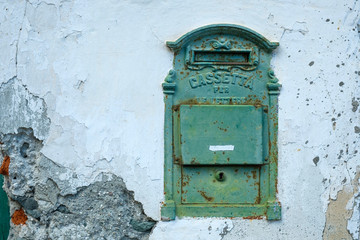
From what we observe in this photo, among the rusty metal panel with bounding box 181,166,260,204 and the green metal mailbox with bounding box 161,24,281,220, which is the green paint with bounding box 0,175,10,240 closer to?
the green metal mailbox with bounding box 161,24,281,220

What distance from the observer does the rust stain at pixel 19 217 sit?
3439mm

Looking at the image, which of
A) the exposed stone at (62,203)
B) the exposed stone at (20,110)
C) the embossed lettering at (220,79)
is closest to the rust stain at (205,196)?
the exposed stone at (62,203)

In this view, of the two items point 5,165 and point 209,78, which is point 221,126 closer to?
point 209,78

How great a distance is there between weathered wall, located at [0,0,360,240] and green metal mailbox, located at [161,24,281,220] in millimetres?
73

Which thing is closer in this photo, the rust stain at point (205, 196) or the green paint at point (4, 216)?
the rust stain at point (205, 196)

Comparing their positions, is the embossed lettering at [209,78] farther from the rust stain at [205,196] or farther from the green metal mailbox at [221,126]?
the rust stain at [205,196]

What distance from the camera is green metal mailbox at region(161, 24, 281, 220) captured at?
332cm

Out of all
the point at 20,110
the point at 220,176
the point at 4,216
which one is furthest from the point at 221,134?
the point at 4,216

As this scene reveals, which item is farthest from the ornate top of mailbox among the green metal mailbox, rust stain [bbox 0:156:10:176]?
rust stain [bbox 0:156:10:176]

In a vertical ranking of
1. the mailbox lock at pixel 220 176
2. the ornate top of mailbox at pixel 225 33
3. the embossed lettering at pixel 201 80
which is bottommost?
the mailbox lock at pixel 220 176

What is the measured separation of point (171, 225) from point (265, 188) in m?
0.68

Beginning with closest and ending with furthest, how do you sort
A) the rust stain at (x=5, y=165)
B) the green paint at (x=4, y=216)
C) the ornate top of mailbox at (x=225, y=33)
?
the ornate top of mailbox at (x=225, y=33)
the rust stain at (x=5, y=165)
the green paint at (x=4, y=216)

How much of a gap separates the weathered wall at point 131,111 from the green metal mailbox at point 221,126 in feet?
0.24

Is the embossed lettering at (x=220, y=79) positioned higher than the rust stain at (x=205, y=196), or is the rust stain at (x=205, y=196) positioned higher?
the embossed lettering at (x=220, y=79)
